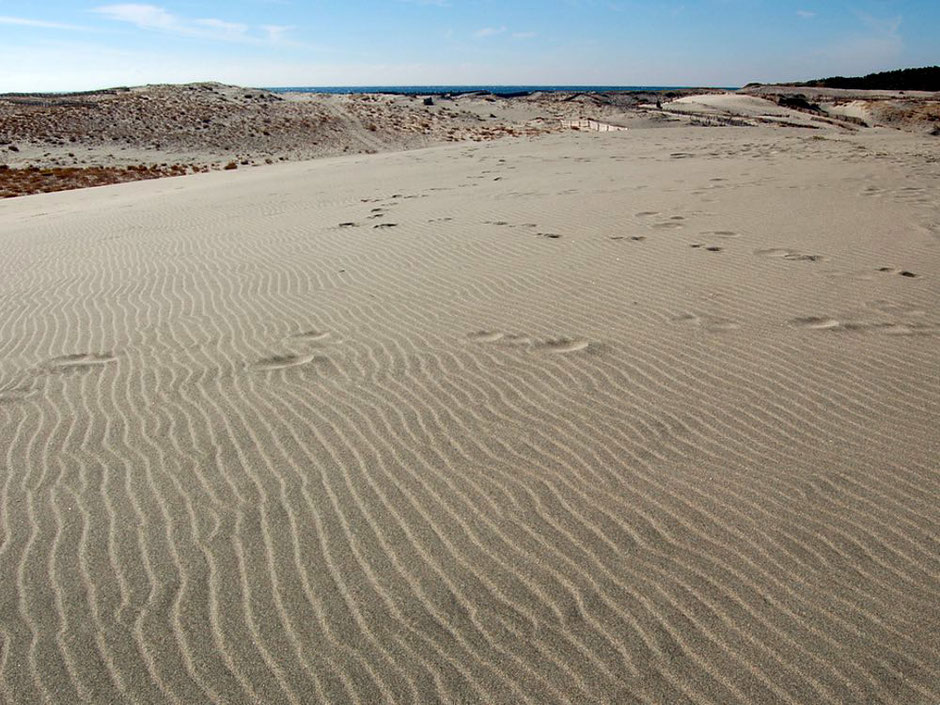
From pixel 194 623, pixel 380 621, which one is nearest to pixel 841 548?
pixel 380 621

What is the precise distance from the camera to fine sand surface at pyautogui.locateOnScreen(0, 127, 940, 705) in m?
2.30

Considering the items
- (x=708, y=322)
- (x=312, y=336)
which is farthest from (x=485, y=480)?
(x=708, y=322)

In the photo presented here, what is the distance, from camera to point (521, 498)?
10.2 ft

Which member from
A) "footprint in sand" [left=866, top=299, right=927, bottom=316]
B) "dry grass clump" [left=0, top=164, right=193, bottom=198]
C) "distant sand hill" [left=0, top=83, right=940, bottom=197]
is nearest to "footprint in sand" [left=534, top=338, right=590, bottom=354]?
"footprint in sand" [left=866, top=299, right=927, bottom=316]

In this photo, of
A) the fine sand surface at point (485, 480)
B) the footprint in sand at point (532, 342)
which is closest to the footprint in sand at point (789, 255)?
the fine sand surface at point (485, 480)

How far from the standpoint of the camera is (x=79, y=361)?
4.95m

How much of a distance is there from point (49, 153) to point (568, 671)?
3578cm

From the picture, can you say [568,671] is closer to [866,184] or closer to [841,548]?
[841,548]

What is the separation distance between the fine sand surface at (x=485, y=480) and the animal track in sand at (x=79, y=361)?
0.12 ft

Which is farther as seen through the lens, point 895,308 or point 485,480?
point 895,308

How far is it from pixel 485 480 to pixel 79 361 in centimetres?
335

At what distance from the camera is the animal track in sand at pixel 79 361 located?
15.9 feet

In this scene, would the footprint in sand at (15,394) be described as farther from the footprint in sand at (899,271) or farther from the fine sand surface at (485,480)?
the footprint in sand at (899,271)

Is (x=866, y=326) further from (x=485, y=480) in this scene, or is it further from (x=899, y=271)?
(x=485, y=480)
